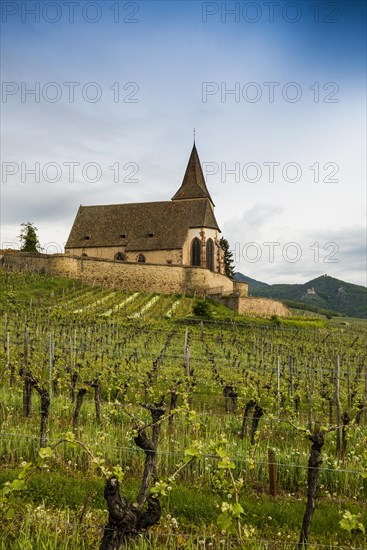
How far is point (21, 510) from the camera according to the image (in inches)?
225

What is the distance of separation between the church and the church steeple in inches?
4.6

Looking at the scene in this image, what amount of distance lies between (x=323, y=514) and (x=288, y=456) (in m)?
1.40

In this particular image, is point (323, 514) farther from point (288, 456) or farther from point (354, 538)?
point (288, 456)

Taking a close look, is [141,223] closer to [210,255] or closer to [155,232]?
[155,232]

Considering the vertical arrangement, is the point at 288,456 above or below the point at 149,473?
below

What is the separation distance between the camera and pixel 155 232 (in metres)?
53.0

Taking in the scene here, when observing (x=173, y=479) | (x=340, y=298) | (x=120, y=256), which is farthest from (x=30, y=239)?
(x=340, y=298)

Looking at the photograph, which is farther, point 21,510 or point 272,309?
point 272,309

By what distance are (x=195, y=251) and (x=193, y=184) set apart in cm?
1020

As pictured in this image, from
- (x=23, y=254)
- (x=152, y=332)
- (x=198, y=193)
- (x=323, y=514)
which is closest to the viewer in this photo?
(x=323, y=514)

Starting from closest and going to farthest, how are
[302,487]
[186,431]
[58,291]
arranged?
[302,487] < [186,431] < [58,291]

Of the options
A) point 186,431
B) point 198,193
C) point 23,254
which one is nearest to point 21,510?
point 186,431

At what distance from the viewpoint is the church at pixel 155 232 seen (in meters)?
51.7

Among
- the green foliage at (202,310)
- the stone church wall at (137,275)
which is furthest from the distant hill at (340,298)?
the green foliage at (202,310)
